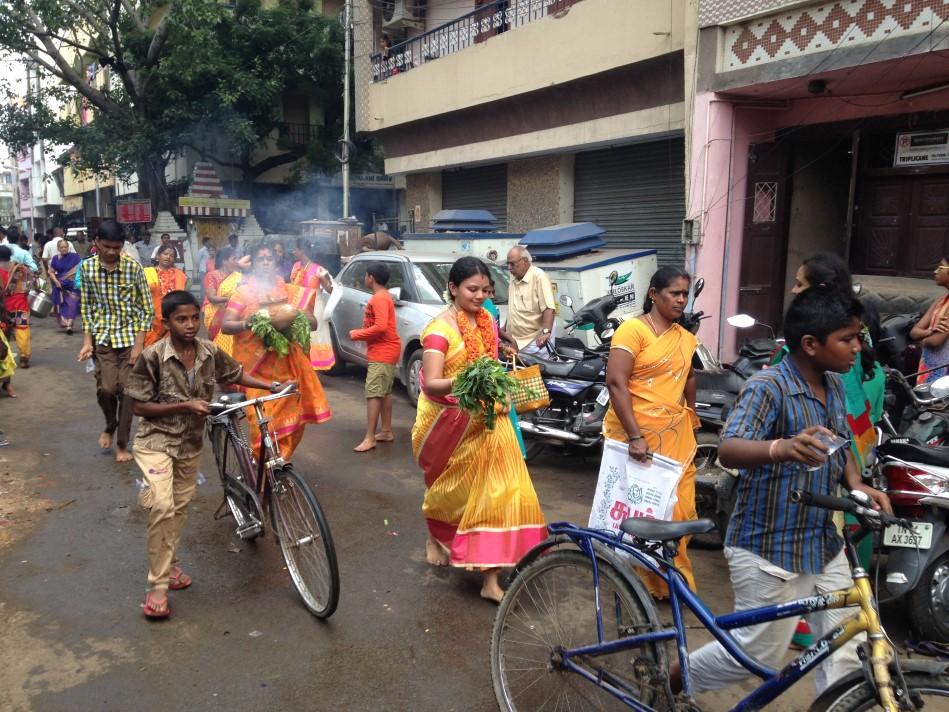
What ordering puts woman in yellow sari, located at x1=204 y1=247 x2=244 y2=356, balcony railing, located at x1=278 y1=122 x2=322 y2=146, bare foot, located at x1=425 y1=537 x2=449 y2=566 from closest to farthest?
bare foot, located at x1=425 y1=537 x2=449 y2=566 → woman in yellow sari, located at x1=204 y1=247 x2=244 y2=356 → balcony railing, located at x1=278 y1=122 x2=322 y2=146

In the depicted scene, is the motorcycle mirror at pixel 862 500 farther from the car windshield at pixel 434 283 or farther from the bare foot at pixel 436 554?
the car windshield at pixel 434 283

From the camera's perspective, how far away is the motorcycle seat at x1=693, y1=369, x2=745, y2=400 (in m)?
5.55

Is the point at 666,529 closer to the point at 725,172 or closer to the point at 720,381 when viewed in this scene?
the point at 720,381

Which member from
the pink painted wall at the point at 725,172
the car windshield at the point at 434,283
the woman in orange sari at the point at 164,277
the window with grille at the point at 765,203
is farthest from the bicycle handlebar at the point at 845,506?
the window with grille at the point at 765,203

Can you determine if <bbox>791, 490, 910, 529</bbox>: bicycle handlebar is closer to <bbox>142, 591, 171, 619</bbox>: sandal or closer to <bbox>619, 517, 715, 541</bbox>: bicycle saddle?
<bbox>619, 517, 715, 541</bbox>: bicycle saddle

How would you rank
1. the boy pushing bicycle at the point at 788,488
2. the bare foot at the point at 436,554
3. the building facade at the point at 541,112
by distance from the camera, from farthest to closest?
1. the building facade at the point at 541,112
2. the bare foot at the point at 436,554
3. the boy pushing bicycle at the point at 788,488

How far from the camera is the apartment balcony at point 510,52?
1069 cm

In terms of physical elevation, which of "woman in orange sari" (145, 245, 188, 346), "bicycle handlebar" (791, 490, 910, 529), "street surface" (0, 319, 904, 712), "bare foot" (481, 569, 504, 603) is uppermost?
"woman in orange sari" (145, 245, 188, 346)

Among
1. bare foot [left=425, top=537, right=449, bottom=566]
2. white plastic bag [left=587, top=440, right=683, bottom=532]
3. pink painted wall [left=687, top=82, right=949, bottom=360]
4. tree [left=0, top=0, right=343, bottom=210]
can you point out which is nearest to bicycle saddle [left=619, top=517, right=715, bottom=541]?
white plastic bag [left=587, top=440, right=683, bottom=532]

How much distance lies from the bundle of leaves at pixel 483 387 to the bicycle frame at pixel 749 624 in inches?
41.7

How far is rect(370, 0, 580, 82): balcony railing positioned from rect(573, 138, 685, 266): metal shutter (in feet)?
8.42

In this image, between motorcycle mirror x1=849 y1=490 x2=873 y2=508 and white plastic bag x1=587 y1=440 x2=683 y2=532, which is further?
white plastic bag x1=587 y1=440 x2=683 y2=532

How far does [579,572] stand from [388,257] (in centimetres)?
690

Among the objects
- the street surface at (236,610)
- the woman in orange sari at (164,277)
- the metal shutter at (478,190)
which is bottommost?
the street surface at (236,610)
